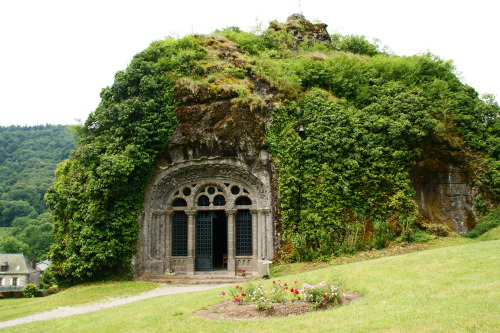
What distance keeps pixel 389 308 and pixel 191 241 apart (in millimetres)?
13078

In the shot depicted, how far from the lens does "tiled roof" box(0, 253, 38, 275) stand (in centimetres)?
5347

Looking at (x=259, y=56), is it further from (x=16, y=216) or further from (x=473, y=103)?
(x=16, y=216)

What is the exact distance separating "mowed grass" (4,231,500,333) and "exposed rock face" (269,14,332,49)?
1992 cm

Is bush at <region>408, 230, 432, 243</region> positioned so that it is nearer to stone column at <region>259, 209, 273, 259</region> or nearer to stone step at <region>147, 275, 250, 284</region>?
stone column at <region>259, 209, 273, 259</region>

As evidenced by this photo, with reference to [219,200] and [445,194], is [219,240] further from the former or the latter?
[445,194]

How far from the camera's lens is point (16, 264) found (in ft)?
179

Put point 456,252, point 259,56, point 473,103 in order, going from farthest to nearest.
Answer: point 259,56
point 473,103
point 456,252

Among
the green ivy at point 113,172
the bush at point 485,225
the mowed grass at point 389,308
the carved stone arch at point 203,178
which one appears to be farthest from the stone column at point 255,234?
the bush at point 485,225

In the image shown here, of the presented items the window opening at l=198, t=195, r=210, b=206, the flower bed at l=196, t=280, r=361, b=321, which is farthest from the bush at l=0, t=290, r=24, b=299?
the flower bed at l=196, t=280, r=361, b=321

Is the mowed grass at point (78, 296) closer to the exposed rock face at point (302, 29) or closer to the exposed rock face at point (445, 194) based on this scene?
the exposed rock face at point (445, 194)

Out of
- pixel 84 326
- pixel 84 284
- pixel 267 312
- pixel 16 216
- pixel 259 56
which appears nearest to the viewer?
pixel 267 312

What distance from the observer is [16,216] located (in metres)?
76.2

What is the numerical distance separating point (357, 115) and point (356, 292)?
1100cm

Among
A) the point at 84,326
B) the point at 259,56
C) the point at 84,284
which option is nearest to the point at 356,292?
the point at 84,326
